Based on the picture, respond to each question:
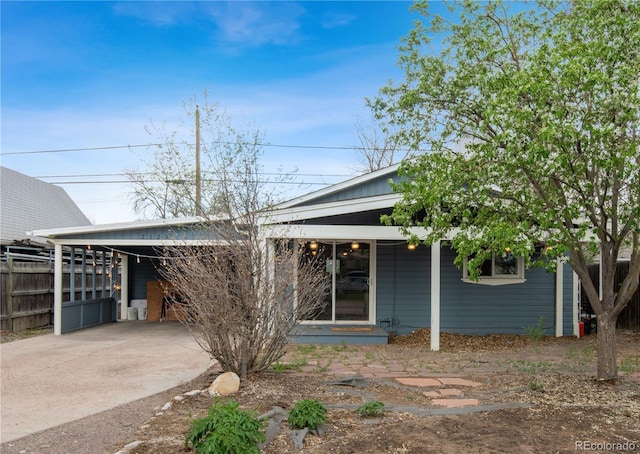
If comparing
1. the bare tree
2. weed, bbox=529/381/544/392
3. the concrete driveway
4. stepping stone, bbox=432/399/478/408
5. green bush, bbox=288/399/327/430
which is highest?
the bare tree

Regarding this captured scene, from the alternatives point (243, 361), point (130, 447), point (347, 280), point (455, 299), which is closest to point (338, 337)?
point (347, 280)

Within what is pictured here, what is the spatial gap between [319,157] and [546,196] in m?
17.1

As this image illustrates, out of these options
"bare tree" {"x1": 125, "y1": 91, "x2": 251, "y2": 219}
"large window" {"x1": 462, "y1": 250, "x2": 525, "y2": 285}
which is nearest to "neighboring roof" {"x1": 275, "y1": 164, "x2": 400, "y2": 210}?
"large window" {"x1": 462, "y1": 250, "x2": 525, "y2": 285}

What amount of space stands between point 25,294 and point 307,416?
11.1 m

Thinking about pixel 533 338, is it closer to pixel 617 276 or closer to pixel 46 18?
pixel 617 276

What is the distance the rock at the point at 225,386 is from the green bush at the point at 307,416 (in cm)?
150

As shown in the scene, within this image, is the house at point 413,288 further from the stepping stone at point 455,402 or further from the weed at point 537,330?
the stepping stone at point 455,402

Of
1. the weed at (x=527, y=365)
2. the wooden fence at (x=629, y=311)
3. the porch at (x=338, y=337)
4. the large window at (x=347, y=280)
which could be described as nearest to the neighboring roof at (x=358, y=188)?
the large window at (x=347, y=280)

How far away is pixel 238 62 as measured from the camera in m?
14.9

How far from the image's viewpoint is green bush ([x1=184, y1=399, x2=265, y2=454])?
338cm

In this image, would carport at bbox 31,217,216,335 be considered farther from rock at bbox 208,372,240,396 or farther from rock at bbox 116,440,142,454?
rock at bbox 116,440,142,454

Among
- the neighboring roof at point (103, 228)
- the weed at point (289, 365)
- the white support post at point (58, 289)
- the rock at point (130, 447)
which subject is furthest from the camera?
the white support post at point (58, 289)

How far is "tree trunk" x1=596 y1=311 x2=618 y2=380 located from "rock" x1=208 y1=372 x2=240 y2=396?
4.49m

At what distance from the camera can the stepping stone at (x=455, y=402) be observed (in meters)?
5.32
